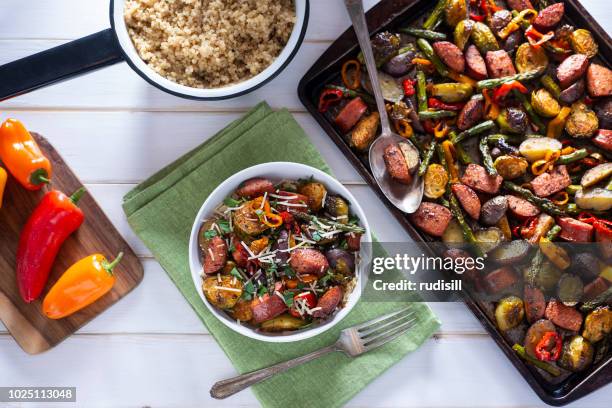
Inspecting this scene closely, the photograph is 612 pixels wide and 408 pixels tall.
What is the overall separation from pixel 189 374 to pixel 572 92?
1.81 meters

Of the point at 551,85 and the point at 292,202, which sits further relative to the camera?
the point at 551,85

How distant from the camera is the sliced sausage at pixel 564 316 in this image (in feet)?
7.09

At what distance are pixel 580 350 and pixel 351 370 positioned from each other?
0.84 m

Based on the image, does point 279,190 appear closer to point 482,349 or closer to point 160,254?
point 160,254

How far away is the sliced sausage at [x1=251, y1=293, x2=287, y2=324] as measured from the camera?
6.48 ft

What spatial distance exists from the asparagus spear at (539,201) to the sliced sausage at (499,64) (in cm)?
42

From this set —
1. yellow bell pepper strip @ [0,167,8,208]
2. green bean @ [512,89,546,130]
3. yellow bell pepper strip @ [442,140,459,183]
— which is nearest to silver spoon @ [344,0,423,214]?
yellow bell pepper strip @ [442,140,459,183]

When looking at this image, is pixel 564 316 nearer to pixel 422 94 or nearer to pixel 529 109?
pixel 529 109

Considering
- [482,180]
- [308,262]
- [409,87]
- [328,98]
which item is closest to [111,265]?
[308,262]

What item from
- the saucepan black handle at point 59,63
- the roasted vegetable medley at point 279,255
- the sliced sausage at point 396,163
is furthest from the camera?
the sliced sausage at point 396,163

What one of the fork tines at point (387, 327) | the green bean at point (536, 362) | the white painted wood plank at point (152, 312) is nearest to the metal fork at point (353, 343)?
the fork tines at point (387, 327)

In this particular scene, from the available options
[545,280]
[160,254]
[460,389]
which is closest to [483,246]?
[545,280]

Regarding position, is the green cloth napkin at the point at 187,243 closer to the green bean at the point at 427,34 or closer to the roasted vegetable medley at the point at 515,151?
the roasted vegetable medley at the point at 515,151

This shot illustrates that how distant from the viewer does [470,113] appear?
216cm
